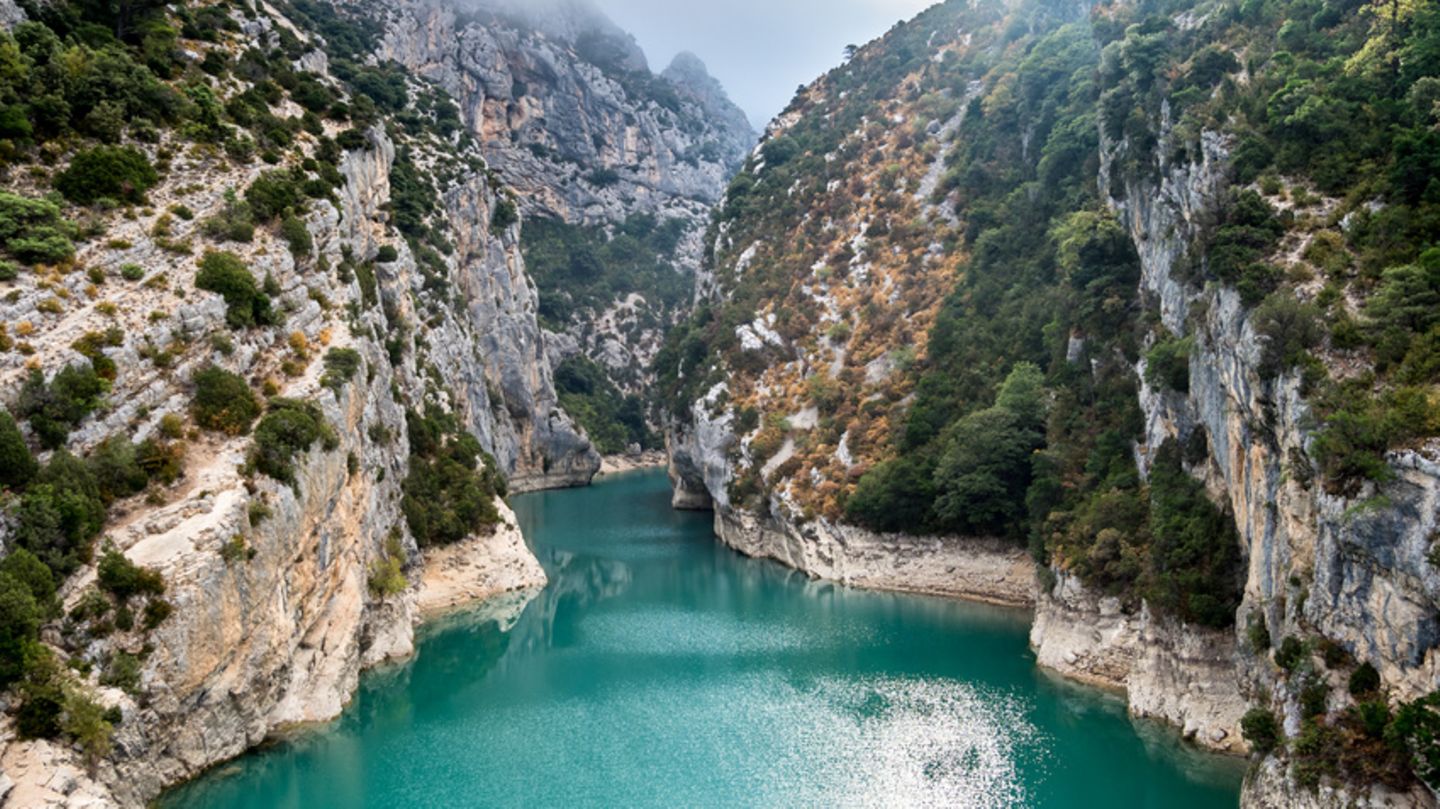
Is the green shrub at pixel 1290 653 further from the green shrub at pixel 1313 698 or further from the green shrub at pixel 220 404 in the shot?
the green shrub at pixel 220 404

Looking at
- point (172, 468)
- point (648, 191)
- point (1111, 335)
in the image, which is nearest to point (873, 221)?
point (1111, 335)

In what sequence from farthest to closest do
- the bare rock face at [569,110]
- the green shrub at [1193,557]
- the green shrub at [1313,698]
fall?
the bare rock face at [569,110]
the green shrub at [1193,557]
the green shrub at [1313,698]

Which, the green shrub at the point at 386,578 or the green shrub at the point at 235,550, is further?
the green shrub at the point at 386,578

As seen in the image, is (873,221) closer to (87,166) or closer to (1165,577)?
(1165,577)

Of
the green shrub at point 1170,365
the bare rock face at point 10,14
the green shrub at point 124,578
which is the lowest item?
the green shrub at point 124,578

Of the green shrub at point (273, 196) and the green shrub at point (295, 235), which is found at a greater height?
the green shrub at point (273, 196)

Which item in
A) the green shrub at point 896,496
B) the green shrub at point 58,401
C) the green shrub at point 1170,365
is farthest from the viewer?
the green shrub at point 896,496

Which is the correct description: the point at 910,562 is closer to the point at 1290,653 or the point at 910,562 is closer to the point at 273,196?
the point at 1290,653

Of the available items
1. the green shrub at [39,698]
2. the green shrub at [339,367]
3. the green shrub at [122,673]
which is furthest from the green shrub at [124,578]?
the green shrub at [339,367]

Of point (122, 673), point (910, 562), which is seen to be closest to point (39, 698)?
point (122, 673)
